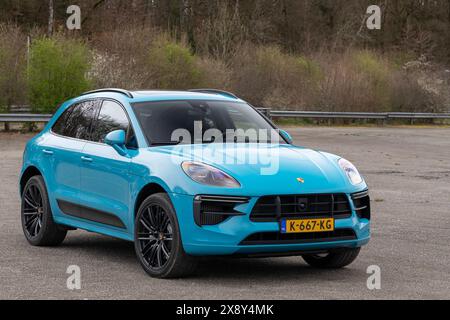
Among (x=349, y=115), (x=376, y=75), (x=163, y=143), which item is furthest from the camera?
(x=376, y=75)

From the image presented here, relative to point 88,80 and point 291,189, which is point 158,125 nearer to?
point 291,189

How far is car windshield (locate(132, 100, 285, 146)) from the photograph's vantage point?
9188 millimetres

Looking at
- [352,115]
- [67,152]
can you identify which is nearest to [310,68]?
[352,115]

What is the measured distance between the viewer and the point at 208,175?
324 inches

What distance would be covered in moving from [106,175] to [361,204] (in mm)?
2260

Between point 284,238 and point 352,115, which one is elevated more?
point 284,238

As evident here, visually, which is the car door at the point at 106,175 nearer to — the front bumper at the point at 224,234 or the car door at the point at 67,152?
the car door at the point at 67,152

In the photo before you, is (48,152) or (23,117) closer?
(48,152)

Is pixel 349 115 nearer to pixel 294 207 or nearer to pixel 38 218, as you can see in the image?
pixel 38 218

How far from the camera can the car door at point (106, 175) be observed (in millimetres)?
8938

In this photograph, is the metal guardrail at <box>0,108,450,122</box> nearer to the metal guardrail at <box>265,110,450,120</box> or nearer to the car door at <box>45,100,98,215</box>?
the metal guardrail at <box>265,110,450,120</box>

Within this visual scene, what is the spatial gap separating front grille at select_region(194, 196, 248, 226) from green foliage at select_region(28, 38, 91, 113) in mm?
25399

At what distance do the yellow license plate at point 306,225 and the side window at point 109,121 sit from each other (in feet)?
6.66

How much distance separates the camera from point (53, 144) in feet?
34.1
